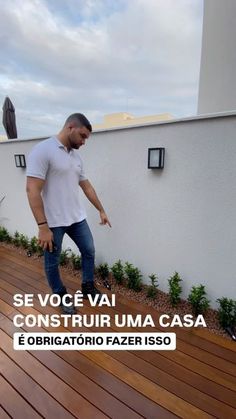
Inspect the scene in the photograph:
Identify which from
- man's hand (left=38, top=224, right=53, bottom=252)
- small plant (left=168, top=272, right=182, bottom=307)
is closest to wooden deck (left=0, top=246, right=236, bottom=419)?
small plant (left=168, top=272, right=182, bottom=307)

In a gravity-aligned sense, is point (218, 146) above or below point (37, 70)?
below

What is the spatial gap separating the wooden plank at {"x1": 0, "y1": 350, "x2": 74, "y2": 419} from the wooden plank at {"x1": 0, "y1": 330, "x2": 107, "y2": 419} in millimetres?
18

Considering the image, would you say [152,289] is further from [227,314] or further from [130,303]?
[227,314]

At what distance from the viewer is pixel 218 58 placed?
270 centimetres

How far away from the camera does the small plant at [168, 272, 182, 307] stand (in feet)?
5.61

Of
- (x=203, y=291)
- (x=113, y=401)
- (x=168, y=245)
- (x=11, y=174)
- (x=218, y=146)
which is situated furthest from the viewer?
(x=11, y=174)

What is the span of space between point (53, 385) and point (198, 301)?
3.41 ft

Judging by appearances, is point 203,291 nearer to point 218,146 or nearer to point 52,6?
point 218,146

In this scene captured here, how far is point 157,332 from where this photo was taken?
1.50m

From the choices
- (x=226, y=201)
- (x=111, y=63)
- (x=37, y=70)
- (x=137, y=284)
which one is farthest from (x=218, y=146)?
(x=111, y=63)

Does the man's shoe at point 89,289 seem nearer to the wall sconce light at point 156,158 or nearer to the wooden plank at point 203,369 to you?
the wooden plank at point 203,369

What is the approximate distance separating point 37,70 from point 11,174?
129 inches

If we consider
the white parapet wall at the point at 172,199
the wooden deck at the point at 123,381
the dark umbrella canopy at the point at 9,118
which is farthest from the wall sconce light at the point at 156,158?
the dark umbrella canopy at the point at 9,118

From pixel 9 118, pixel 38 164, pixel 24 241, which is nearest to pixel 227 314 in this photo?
pixel 38 164
